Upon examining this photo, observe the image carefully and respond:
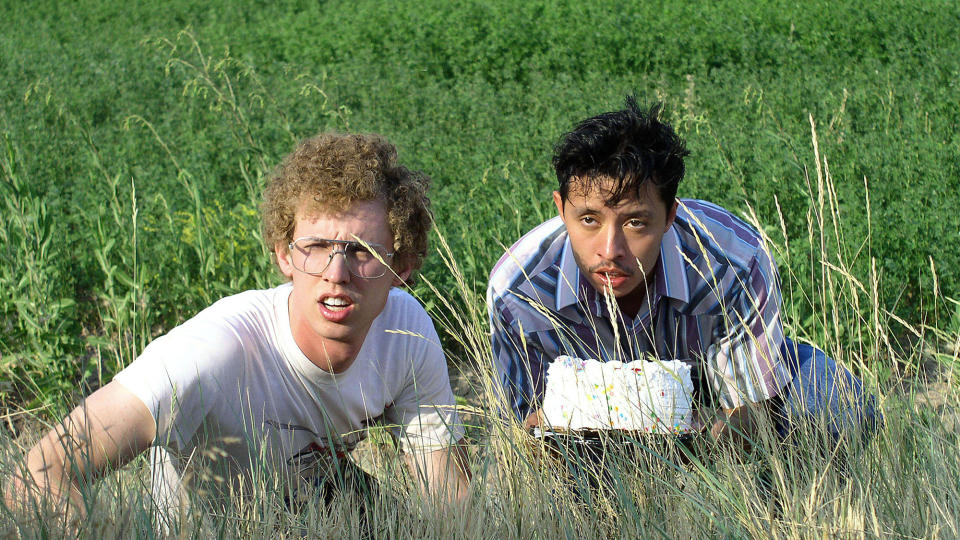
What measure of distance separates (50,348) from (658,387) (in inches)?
104

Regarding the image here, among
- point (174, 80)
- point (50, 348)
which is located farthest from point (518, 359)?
point (174, 80)

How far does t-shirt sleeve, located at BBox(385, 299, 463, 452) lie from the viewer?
2783 millimetres

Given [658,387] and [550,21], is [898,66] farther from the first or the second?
[658,387]

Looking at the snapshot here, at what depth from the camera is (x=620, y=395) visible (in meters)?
2.56

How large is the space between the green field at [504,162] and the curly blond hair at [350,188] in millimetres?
169

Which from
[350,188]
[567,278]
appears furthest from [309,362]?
[567,278]

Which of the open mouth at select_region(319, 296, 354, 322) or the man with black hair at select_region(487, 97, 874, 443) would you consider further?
the man with black hair at select_region(487, 97, 874, 443)

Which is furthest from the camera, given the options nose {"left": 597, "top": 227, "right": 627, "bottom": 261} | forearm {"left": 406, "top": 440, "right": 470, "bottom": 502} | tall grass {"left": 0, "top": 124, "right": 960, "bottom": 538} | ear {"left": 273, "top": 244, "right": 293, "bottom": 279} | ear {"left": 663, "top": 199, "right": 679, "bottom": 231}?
ear {"left": 663, "top": 199, "right": 679, "bottom": 231}

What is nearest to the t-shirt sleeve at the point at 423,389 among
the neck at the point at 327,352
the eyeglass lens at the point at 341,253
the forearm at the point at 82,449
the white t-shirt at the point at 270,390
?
the white t-shirt at the point at 270,390

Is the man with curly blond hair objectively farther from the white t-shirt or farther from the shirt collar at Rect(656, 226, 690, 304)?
the shirt collar at Rect(656, 226, 690, 304)

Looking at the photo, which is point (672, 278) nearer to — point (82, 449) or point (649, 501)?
point (649, 501)

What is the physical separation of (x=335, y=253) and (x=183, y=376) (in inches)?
19.2

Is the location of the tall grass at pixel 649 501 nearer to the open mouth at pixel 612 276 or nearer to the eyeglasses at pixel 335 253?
the eyeglasses at pixel 335 253

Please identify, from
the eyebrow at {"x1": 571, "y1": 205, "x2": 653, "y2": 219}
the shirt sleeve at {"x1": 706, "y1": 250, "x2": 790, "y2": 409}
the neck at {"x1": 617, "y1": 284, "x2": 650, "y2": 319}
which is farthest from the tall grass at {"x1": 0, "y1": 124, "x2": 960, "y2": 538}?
the neck at {"x1": 617, "y1": 284, "x2": 650, "y2": 319}
